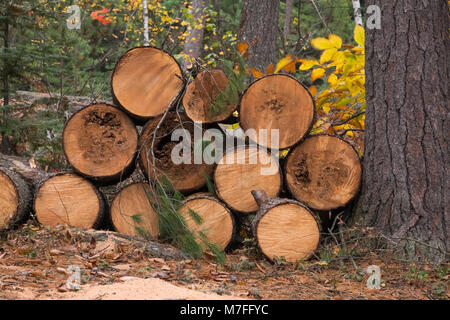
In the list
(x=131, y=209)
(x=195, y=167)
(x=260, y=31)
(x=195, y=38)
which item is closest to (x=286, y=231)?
(x=195, y=167)

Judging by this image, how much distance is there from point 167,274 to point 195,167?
4.29ft

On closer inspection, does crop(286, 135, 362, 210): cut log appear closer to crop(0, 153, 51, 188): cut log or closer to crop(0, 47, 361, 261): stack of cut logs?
crop(0, 47, 361, 261): stack of cut logs

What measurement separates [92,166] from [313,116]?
78.1 inches

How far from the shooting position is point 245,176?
15.0ft

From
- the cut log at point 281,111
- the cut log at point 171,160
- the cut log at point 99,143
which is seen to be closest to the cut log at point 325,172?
the cut log at point 281,111

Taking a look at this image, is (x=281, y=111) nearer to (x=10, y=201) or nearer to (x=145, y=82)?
(x=145, y=82)

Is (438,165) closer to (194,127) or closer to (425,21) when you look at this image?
(425,21)

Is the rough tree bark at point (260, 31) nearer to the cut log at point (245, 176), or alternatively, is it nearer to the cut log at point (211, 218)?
the cut log at point (245, 176)

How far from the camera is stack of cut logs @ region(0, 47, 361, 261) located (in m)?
4.46

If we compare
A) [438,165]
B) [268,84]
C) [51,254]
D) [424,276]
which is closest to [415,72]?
[438,165]

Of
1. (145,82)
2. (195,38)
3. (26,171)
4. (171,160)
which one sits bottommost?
(26,171)

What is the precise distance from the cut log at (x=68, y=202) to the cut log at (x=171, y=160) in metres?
0.56

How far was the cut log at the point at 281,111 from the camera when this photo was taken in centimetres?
446

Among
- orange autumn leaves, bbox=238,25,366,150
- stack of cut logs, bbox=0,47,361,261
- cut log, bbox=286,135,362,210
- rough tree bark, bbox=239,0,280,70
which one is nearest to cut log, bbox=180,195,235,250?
stack of cut logs, bbox=0,47,361,261
